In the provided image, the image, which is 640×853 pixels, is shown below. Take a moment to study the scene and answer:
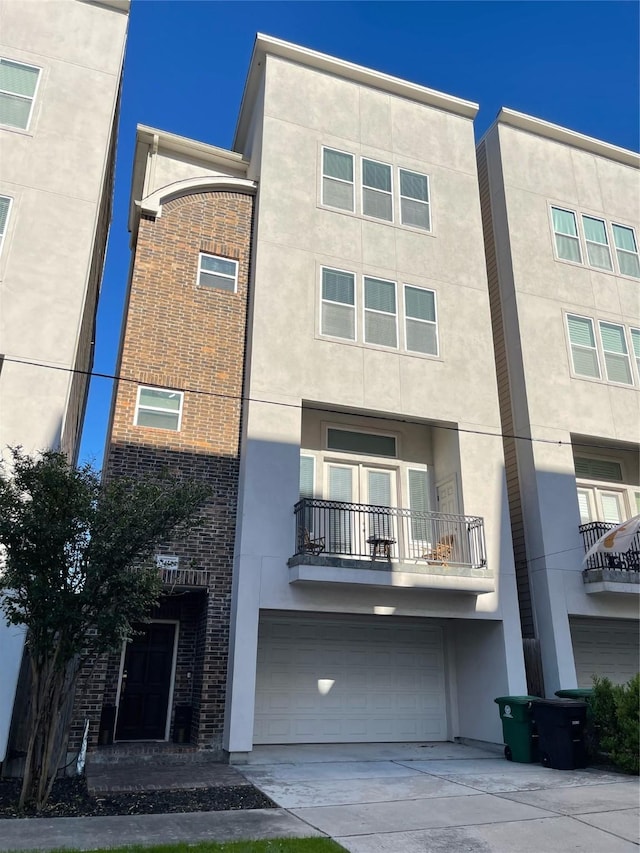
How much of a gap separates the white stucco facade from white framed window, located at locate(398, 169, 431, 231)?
0.39ft

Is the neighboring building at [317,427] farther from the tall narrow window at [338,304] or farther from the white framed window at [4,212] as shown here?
the white framed window at [4,212]

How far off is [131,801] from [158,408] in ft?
20.4

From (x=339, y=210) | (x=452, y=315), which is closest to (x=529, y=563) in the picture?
(x=452, y=315)

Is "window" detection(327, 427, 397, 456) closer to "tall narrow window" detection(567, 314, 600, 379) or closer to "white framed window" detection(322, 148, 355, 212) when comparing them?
"tall narrow window" detection(567, 314, 600, 379)

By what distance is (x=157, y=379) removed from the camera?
37.6 ft

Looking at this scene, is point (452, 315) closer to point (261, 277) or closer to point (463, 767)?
point (261, 277)

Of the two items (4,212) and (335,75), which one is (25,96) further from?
(335,75)

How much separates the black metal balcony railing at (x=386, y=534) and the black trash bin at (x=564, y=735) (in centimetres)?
270

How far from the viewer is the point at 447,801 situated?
24.9 ft

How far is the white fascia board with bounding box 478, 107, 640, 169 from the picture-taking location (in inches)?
640

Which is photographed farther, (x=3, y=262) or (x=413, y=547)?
(x=413, y=547)

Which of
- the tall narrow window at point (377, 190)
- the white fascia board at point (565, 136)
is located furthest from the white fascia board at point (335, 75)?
the tall narrow window at point (377, 190)

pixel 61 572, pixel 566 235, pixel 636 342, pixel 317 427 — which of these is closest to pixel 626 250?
pixel 566 235

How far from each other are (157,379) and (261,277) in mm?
2992
